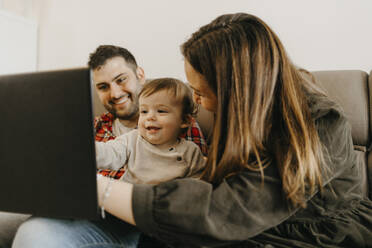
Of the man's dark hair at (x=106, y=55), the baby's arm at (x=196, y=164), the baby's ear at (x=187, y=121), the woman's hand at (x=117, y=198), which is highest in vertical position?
the man's dark hair at (x=106, y=55)

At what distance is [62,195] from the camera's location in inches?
17.7

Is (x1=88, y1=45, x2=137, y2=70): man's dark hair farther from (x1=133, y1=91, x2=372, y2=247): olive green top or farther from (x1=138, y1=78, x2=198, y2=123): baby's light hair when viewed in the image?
(x1=133, y1=91, x2=372, y2=247): olive green top

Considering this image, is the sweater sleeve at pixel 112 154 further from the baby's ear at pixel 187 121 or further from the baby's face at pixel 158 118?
the baby's ear at pixel 187 121

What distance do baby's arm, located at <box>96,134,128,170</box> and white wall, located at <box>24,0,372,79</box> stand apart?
774 mm

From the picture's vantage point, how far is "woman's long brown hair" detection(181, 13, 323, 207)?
57cm

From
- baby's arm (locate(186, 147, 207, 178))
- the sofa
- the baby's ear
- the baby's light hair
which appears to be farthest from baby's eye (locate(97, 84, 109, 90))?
the sofa

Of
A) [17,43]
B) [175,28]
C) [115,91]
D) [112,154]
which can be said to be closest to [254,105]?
[112,154]

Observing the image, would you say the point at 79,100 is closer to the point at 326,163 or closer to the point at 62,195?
the point at 62,195

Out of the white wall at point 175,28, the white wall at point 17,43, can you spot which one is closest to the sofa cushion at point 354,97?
the white wall at point 175,28

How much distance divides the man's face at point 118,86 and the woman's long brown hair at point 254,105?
0.71 meters

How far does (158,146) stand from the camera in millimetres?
983

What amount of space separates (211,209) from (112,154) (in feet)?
1.69

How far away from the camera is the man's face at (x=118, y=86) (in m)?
1.24

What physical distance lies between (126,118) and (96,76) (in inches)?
10.7
